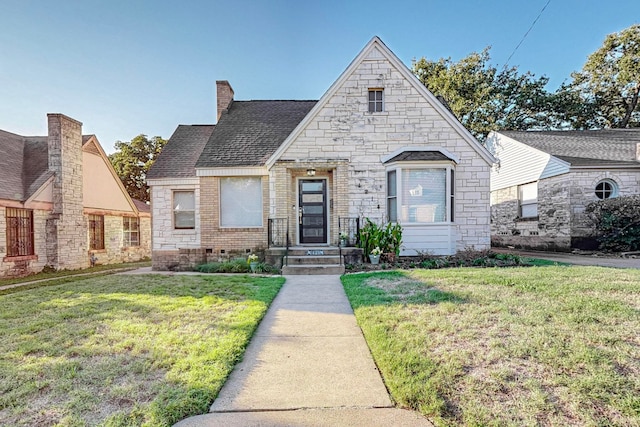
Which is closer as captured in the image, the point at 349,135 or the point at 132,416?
the point at 132,416

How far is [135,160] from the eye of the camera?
26.1 metres

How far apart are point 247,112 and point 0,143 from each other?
916 centimetres

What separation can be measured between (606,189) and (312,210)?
12831 millimetres

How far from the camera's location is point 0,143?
11.7 metres

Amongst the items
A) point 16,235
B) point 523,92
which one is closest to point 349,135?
point 16,235

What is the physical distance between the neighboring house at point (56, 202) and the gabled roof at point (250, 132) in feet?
18.7

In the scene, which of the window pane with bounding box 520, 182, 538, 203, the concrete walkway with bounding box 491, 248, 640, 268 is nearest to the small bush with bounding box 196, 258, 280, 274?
the concrete walkway with bounding box 491, 248, 640, 268

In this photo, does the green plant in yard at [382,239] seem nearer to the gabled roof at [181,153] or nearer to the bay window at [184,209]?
the bay window at [184,209]

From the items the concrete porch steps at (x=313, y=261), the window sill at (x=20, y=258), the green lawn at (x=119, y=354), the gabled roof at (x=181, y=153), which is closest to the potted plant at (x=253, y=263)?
the concrete porch steps at (x=313, y=261)

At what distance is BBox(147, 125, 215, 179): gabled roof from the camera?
11.4m

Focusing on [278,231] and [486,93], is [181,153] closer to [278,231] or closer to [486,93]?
[278,231]

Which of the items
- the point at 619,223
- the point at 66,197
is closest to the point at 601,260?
the point at 619,223

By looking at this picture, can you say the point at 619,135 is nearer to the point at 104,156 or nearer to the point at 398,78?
the point at 398,78

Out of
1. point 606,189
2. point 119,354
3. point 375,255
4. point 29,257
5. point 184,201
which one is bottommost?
point 119,354
